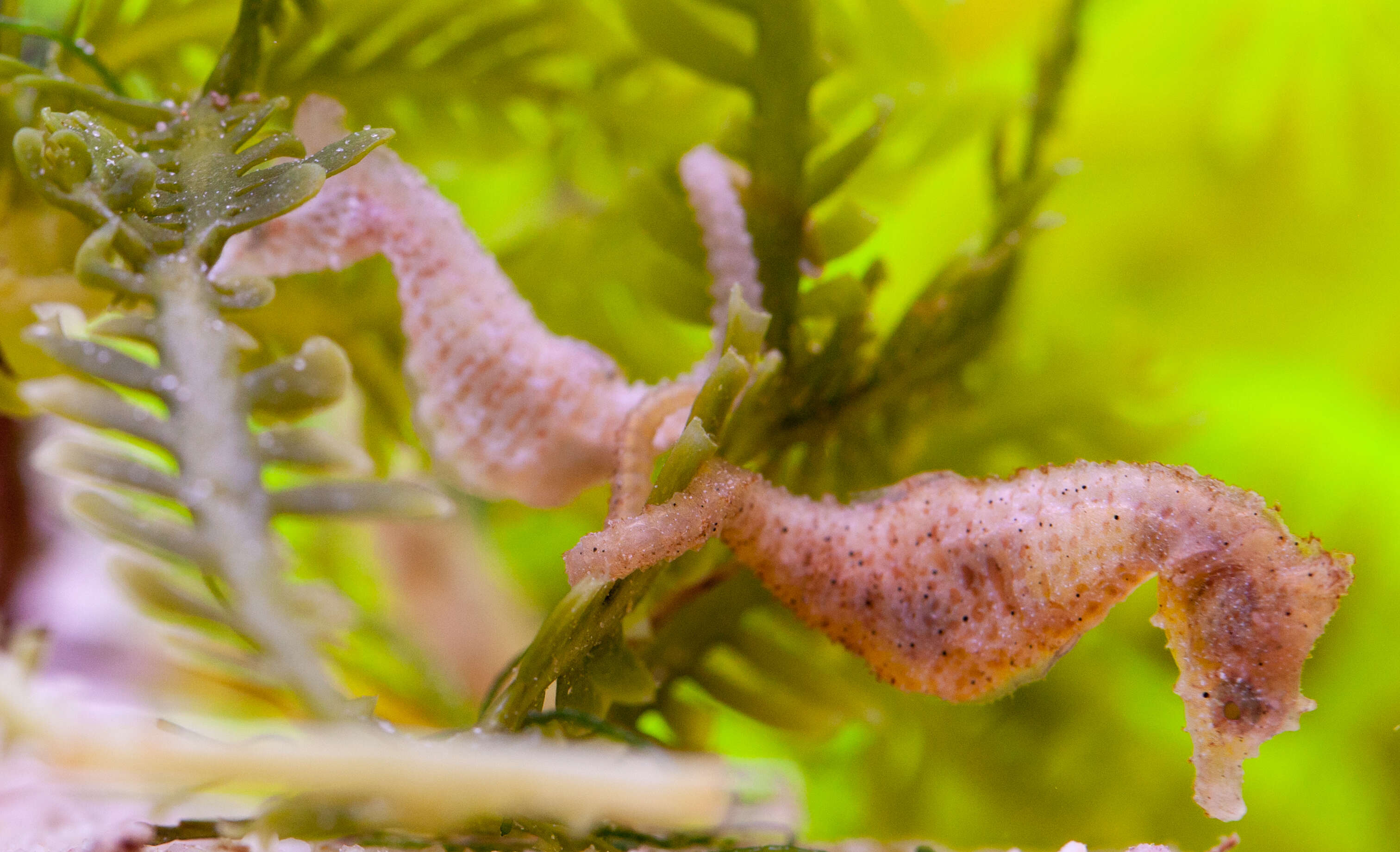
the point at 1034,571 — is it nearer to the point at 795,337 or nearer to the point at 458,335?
the point at 795,337

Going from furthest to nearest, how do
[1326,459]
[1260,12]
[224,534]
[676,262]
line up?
[1260,12] < [1326,459] < [676,262] < [224,534]

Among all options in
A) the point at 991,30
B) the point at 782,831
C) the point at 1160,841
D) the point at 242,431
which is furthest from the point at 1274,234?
the point at 242,431

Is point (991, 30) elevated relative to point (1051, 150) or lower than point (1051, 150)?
elevated

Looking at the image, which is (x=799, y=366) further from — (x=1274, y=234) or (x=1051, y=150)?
(x=1274, y=234)

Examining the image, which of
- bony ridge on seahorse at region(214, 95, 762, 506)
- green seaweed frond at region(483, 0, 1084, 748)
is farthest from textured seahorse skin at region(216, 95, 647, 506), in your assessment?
green seaweed frond at region(483, 0, 1084, 748)

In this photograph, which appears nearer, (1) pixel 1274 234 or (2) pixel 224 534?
(2) pixel 224 534

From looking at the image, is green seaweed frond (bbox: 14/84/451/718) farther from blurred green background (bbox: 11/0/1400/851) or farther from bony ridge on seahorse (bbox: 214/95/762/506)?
blurred green background (bbox: 11/0/1400/851)

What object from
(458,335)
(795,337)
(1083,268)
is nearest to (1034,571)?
(795,337)
